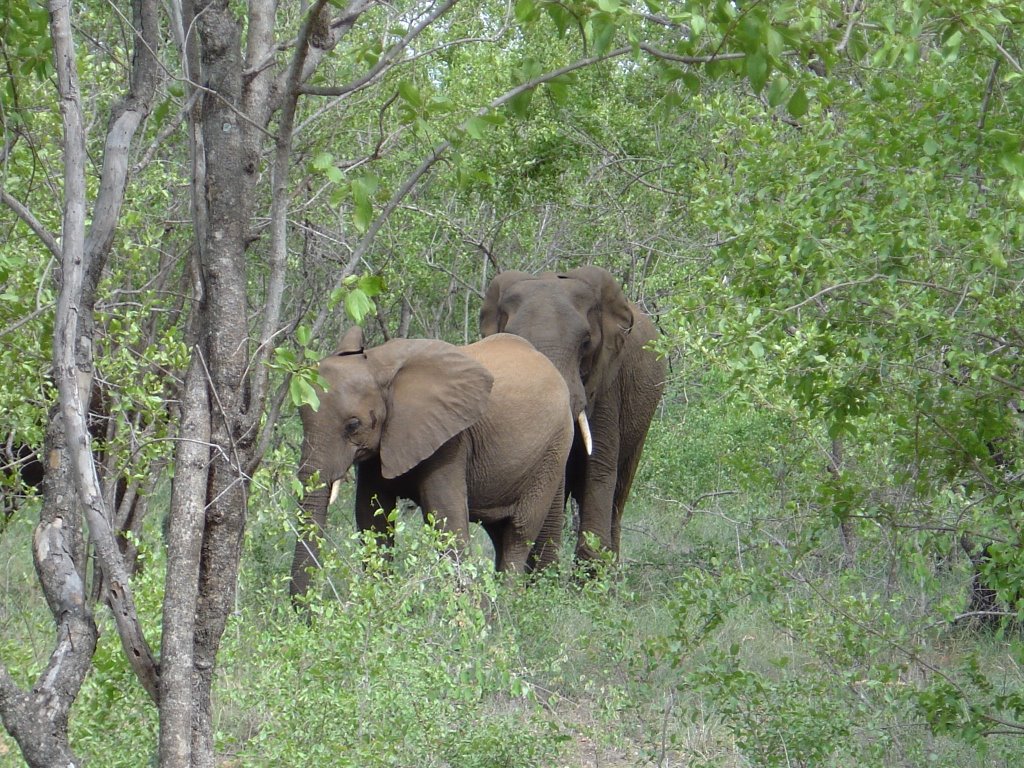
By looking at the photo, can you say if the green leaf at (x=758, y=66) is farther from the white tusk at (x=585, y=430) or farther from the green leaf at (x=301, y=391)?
the white tusk at (x=585, y=430)

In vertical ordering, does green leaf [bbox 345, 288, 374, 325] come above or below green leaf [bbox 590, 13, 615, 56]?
below

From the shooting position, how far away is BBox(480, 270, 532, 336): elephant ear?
10312 millimetres

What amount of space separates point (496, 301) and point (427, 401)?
2133mm

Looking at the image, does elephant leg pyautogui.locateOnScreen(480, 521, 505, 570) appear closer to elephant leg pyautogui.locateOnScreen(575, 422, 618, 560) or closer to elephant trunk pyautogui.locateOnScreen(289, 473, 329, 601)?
elephant leg pyautogui.locateOnScreen(575, 422, 618, 560)

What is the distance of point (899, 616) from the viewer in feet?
24.6

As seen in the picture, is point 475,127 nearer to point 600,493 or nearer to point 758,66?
point 758,66

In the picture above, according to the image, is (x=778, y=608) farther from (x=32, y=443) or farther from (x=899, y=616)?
(x=32, y=443)

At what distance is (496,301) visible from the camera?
10375 millimetres

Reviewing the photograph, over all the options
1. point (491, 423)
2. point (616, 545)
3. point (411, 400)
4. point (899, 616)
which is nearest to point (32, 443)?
point (411, 400)

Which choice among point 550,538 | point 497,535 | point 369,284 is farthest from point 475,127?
point 550,538

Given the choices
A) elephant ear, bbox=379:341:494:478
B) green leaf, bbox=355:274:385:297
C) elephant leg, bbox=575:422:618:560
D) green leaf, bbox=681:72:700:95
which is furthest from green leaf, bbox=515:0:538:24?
elephant leg, bbox=575:422:618:560

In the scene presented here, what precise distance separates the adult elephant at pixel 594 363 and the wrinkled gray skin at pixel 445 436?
47 centimetres

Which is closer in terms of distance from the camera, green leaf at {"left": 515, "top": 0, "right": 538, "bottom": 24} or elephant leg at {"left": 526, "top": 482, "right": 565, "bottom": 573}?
green leaf at {"left": 515, "top": 0, "right": 538, "bottom": 24}

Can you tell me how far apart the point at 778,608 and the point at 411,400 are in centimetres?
351
